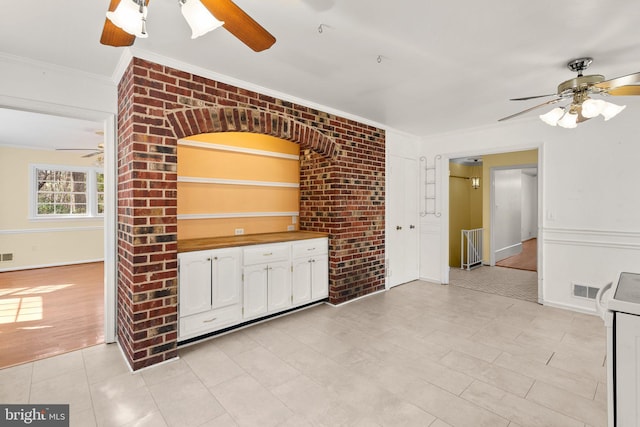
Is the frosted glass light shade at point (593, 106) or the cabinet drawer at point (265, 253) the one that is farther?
the cabinet drawer at point (265, 253)

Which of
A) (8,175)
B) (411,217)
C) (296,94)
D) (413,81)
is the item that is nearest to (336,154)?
(296,94)

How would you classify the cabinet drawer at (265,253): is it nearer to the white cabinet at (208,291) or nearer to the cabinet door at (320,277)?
the white cabinet at (208,291)

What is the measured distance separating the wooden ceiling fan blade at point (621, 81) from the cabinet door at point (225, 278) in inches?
128

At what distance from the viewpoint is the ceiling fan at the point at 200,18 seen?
4.02 feet

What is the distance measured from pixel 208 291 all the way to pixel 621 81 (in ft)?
11.7

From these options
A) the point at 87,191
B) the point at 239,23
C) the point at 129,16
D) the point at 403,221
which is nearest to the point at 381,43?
the point at 239,23

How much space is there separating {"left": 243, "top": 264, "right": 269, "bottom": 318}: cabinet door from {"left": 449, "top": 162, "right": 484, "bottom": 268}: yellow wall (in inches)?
193

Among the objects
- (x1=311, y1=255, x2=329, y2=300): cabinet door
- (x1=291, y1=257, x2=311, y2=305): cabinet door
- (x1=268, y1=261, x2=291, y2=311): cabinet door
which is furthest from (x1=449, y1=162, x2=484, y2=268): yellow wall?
(x1=268, y1=261, x2=291, y2=311): cabinet door

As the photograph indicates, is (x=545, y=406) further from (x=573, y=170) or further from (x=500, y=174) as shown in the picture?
(x=500, y=174)

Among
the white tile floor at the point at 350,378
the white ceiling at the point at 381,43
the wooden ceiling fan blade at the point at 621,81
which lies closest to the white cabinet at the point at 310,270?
the white tile floor at the point at 350,378

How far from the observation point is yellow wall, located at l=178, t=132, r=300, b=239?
130 inches

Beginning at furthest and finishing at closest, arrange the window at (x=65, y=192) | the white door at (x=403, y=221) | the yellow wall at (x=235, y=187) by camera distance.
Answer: the window at (x=65, y=192) → the white door at (x=403, y=221) → the yellow wall at (x=235, y=187)

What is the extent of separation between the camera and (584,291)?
3785 millimetres

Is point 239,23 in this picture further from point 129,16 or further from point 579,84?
point 579,84
